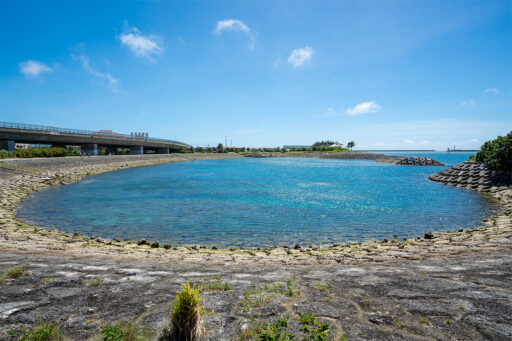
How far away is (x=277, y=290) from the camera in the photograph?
5492mm

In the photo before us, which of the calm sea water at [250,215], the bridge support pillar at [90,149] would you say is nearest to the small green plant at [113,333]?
the calm sea water at [250,215]

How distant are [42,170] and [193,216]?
33.4 m

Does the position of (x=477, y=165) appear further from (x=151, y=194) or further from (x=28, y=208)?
(x=28, y=208)

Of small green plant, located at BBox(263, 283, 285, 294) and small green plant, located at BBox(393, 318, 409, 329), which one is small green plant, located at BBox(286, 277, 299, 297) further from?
small green plant, located at BBox(393, 318, 409, 329)

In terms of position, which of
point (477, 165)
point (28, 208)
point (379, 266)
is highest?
point (477, 165)

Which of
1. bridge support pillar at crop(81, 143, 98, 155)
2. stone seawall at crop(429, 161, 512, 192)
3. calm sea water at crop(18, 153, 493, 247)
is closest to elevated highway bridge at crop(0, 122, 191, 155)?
bridge support pillar at crop(81, 143, 98, 155)

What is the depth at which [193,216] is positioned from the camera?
17.6 meters

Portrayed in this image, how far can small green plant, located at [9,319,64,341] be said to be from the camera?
371cm

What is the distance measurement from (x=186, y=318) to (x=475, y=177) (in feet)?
126

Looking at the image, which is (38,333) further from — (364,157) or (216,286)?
(364,157)

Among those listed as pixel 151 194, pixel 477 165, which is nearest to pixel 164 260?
pixel 151 194

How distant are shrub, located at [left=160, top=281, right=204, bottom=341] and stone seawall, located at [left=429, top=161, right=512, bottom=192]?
33746 millimetres

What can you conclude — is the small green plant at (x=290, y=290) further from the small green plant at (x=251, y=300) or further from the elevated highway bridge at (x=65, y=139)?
the elevated highway bridge at (x=65, y=139)

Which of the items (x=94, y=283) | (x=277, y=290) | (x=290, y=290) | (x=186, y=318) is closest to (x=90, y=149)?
(x=94, y=283)
